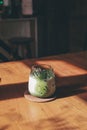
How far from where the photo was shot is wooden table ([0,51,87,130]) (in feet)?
3.29

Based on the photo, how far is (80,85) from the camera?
1.42m

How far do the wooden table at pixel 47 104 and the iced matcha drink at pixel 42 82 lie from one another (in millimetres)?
46

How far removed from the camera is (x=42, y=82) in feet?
3.91

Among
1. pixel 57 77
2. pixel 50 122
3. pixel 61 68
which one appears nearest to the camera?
pixel 50 122

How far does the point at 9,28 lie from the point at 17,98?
3838 mm

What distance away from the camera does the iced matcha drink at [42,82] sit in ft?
Result: 3.93

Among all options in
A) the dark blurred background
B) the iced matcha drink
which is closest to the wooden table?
the iced matcha drink

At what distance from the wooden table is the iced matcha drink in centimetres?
5

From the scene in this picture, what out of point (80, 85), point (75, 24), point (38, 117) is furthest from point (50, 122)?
point (75, 24)

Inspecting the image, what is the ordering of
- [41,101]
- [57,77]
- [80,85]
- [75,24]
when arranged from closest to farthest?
[41,101]
[80,85]
[57,77]
[75,24]

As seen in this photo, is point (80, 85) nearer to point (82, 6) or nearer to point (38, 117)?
point (38, 117)

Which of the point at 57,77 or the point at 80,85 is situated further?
the point at 57,77

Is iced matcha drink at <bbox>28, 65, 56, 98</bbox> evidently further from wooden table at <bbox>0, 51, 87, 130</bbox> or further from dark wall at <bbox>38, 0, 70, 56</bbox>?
dark wall at <bbox>38, 0, 70, 56</bbox>

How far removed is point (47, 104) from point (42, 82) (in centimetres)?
9
